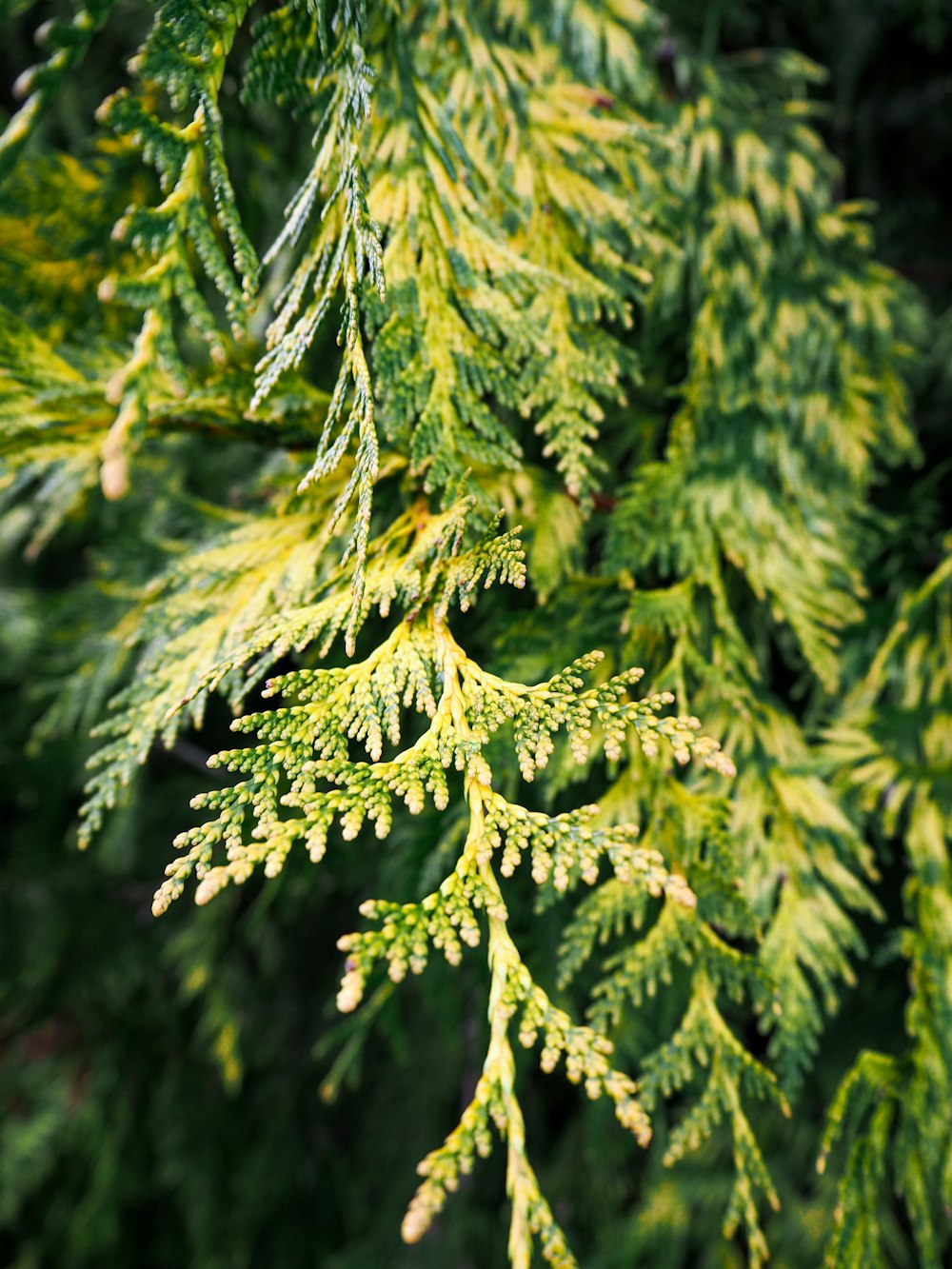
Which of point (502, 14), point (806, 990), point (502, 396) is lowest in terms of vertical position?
point (806, 990)

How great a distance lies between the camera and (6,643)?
249 centimetres

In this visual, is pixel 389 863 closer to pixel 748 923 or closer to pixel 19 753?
pixel 748 923

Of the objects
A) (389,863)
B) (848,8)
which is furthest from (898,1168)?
(848,8)

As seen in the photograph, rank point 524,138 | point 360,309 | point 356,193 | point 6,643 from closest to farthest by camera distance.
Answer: point 356,193 < point 360,309 < point 524,138 < point 6,643

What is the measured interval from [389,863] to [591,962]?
514 mm

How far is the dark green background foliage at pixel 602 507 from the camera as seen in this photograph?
109 cm

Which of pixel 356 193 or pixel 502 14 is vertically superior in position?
pixel 502 14

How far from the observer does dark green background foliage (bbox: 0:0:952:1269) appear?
1.09 m

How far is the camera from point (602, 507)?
4.77ft

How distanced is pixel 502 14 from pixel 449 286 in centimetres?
60

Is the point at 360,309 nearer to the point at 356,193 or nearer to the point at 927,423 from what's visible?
the point at 356,193

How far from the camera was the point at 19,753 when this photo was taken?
98.5 inches

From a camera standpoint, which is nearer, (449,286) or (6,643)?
(449,286)

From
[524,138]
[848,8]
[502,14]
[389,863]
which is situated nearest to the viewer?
[524,138]
